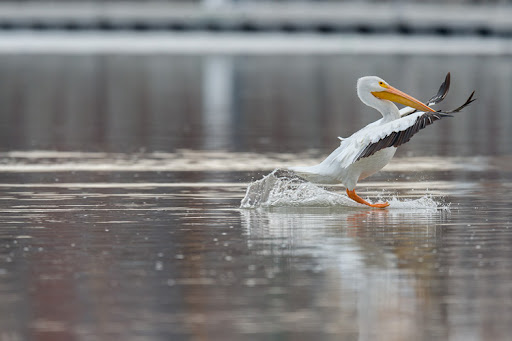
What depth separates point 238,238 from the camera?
38.0 feet

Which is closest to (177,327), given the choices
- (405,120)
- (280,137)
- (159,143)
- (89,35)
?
(405,120)

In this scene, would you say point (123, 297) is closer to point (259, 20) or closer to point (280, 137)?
point (280, 137)

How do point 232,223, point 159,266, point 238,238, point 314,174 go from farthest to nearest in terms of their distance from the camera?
point 314,174 → point 232,223 → point 238,238 → point 159,266

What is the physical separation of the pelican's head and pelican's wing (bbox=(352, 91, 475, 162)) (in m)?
0.51

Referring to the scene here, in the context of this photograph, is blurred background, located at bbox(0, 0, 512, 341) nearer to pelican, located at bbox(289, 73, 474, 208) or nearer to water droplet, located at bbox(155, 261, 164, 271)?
water droplet, located at bbox(155, 261, 164, 271)

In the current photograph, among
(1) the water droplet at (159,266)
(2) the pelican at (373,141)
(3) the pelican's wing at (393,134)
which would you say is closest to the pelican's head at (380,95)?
(2) the pelican at (373,141)

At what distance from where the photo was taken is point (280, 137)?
22938 mm

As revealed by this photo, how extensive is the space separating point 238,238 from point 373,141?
69.8 inches

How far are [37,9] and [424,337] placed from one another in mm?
76962

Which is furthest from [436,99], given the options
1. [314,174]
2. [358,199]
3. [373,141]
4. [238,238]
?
[238,238]

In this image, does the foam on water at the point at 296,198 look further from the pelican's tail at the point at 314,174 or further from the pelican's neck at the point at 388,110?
the pelican's neck at the point at 388,110

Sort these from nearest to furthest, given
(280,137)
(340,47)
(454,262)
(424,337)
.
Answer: (424,337) → (454,262) → (280,137) → (340,47)

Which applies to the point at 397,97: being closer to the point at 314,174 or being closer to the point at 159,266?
the point at 314,174

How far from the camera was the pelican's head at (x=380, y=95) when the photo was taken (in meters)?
13.4
